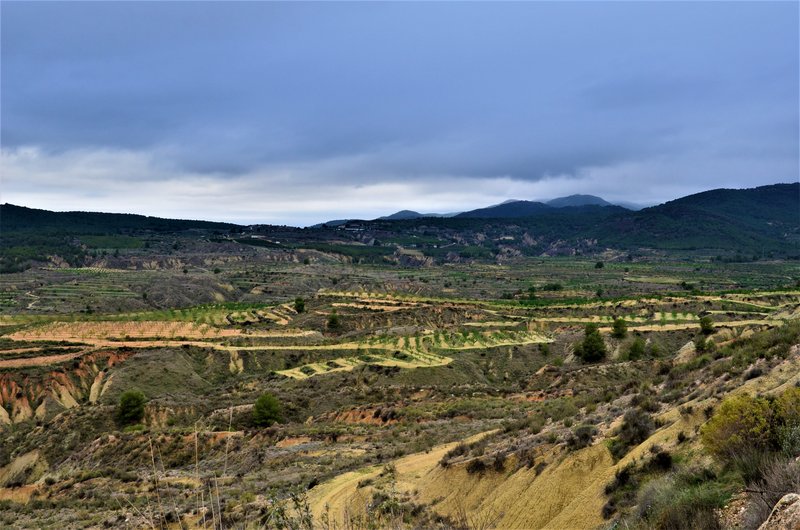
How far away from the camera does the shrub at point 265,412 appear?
39.9 m

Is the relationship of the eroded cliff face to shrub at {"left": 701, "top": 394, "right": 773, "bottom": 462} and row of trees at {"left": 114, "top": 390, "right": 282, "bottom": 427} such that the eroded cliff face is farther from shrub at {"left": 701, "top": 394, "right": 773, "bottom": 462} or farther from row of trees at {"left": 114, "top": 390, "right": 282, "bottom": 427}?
shrub at {"left": 701, "top": 394, "right": 773, "bottom": 462}

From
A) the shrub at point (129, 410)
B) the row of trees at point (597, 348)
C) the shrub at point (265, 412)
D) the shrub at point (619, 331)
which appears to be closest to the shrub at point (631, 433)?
the shrub at point (265, 412)

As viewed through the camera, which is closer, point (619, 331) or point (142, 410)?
point (142, 410)

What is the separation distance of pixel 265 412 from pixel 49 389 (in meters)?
28.8

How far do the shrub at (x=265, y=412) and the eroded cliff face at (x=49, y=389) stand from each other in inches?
780

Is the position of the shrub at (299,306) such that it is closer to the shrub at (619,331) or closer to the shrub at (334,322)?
the shrub at (334,322)

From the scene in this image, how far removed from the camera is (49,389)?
54.3m

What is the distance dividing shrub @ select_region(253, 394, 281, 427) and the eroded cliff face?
65.0 ft

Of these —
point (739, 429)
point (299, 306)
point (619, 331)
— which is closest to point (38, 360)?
point (299, 306)

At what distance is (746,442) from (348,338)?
64.5m

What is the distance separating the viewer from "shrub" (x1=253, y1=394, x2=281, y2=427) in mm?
39938

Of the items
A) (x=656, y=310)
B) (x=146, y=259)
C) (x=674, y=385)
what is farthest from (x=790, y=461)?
(x=146, y=259)

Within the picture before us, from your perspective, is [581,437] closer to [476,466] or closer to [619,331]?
[476,466]

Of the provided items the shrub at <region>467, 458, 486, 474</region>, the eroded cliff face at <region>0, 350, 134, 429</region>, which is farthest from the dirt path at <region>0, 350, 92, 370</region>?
the shrub at <region>467, 458, 486, 474</region>
